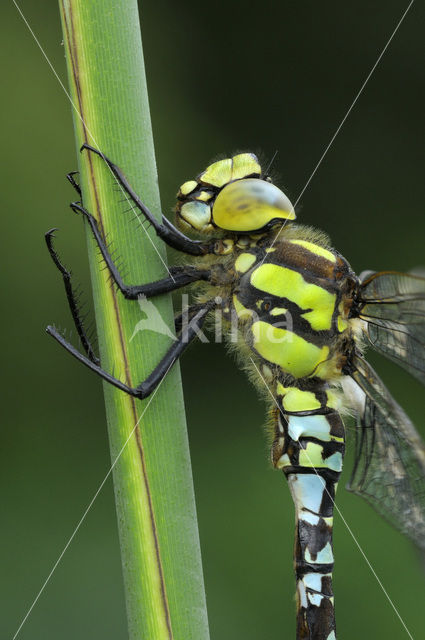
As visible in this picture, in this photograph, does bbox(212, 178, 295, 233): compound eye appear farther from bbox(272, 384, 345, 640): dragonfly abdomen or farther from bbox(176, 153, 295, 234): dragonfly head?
bbox(272, 384, 345, 640): dragonfly abdomen

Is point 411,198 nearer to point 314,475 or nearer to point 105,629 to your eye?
point 314,475

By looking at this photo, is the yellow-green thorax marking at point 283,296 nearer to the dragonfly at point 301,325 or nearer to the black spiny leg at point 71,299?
the dragonfly at point 301,325

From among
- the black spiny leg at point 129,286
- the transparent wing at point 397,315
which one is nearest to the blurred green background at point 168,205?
the transparent wing at point 397,315

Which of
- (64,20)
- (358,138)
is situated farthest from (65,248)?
(64,20)

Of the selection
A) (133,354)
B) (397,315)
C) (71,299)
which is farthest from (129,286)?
(397,315)

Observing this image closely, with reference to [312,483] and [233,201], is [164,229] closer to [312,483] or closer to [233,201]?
[233,201]

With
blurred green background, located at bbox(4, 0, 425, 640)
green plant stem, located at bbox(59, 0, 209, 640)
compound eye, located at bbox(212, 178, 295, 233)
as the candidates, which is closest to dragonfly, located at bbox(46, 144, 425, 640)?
compound eye, located at bbox(212, 178, 295, 233)
